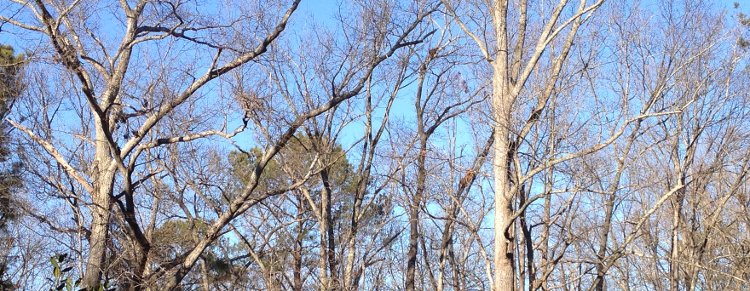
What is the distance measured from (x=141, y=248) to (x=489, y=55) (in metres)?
5.70

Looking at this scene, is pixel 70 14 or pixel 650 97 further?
pixel 650 97

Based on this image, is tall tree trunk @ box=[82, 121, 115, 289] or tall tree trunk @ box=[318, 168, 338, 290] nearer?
Result: tall tree trunk @ box=[82, 121, 115, 289]

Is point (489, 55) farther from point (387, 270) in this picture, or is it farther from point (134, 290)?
A: point (387, 270)

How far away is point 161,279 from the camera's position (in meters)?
10.2

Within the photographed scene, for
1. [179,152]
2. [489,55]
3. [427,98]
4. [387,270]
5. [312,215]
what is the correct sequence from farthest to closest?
[387,270] → [427,98] → [312,215] → [179,152] → [489,55]

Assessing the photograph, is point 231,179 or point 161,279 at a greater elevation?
point 231,179

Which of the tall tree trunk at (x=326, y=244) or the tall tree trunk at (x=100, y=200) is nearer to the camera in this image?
the tall tree trunk at (x=100, y=200)

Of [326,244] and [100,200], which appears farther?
[326,244]

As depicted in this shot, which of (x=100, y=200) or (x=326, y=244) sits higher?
(x=326, y=244)

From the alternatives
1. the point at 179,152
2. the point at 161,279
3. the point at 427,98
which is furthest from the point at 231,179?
the point at 161,279

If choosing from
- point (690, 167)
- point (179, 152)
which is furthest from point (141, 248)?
point (690, 167)

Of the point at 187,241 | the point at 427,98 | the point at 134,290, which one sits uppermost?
the point at 427,98

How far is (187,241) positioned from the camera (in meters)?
16.0

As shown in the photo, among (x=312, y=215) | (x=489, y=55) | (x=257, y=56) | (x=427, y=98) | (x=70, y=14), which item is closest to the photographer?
(x=70, y=14)
